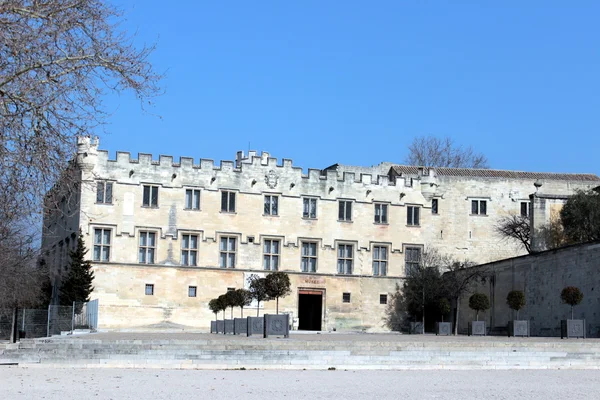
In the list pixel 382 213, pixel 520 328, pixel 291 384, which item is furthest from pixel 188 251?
pixel 291 384

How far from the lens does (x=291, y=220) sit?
47.4 m

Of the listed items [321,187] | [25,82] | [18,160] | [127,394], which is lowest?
[127,394]

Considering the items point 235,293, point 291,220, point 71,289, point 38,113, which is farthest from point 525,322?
point 38,113

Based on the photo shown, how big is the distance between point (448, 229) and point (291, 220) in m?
8.68

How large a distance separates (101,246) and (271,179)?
9.01 metres

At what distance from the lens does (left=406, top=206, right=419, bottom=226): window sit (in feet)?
162

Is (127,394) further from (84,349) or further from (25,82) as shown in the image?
(84,349)

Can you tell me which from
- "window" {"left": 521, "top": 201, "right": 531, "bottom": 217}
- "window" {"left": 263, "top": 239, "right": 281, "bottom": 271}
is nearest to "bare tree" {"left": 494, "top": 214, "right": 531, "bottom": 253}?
"window" {"left": 521, "top": 201, "right": 531, "bottom": 217}

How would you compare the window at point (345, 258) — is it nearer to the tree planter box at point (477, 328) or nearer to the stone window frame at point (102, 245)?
the stone window frame at point (102, 245)

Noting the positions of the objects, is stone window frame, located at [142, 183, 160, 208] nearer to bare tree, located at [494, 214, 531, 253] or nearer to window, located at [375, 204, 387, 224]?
window, located at [375, 204, 387, 224]

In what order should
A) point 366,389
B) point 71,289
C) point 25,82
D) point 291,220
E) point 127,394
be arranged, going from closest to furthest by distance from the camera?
point 25,82 → point 127,394 → point 366,389 → point 71,289 → point 291,220

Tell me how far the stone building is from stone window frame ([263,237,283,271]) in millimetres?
50

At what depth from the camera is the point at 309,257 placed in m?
47.5

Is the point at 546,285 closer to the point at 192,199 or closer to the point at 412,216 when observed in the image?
the point at 412,216
